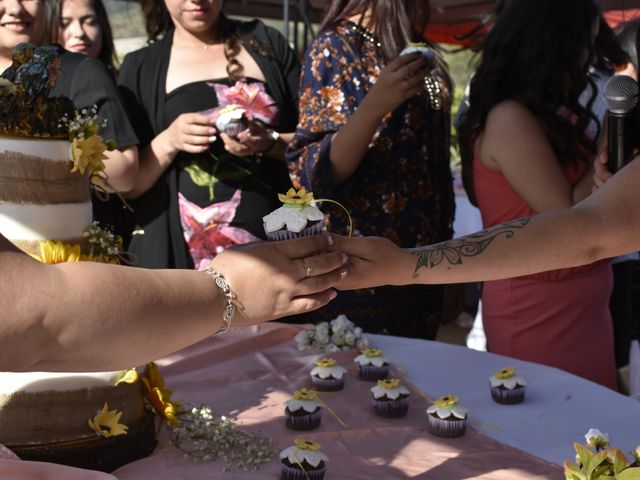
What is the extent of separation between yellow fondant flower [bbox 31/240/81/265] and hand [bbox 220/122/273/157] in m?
1.30

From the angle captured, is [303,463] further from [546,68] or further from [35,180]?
[546,68]

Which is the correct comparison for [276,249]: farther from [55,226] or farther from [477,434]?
[477,434]

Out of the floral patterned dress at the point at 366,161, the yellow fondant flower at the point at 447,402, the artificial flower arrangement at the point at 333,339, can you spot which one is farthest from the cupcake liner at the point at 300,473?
the floral patterned dress at the point at 366,161

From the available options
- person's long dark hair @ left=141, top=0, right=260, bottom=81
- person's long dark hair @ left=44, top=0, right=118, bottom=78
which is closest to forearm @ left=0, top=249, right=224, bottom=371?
person's long dark hair @ left=141, top=0, right=260, bottom=81

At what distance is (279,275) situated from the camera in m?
1.56

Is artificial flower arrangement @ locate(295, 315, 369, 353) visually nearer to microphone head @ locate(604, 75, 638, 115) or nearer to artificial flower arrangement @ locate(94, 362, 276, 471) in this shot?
artificial flower arrangement @ locate(94, 362, 276, 471)

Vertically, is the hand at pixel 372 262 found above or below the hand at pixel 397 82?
below

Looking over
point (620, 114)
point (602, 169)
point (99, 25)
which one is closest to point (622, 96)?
point (620, 114)

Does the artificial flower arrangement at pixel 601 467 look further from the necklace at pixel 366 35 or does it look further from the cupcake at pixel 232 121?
the necklace at pixel 366 35

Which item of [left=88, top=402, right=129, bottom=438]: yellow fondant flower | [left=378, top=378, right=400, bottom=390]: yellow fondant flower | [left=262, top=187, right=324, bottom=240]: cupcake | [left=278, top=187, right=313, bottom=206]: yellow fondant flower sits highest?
[left=278, top=187, right=313, bottom=206]: yellow fondant flower

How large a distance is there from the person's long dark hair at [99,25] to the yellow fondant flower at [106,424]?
7.04 ft

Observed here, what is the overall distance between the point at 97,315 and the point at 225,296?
307 millimetres

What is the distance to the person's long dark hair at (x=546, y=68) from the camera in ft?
9.00

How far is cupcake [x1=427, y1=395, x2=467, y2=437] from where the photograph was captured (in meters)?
1.85
